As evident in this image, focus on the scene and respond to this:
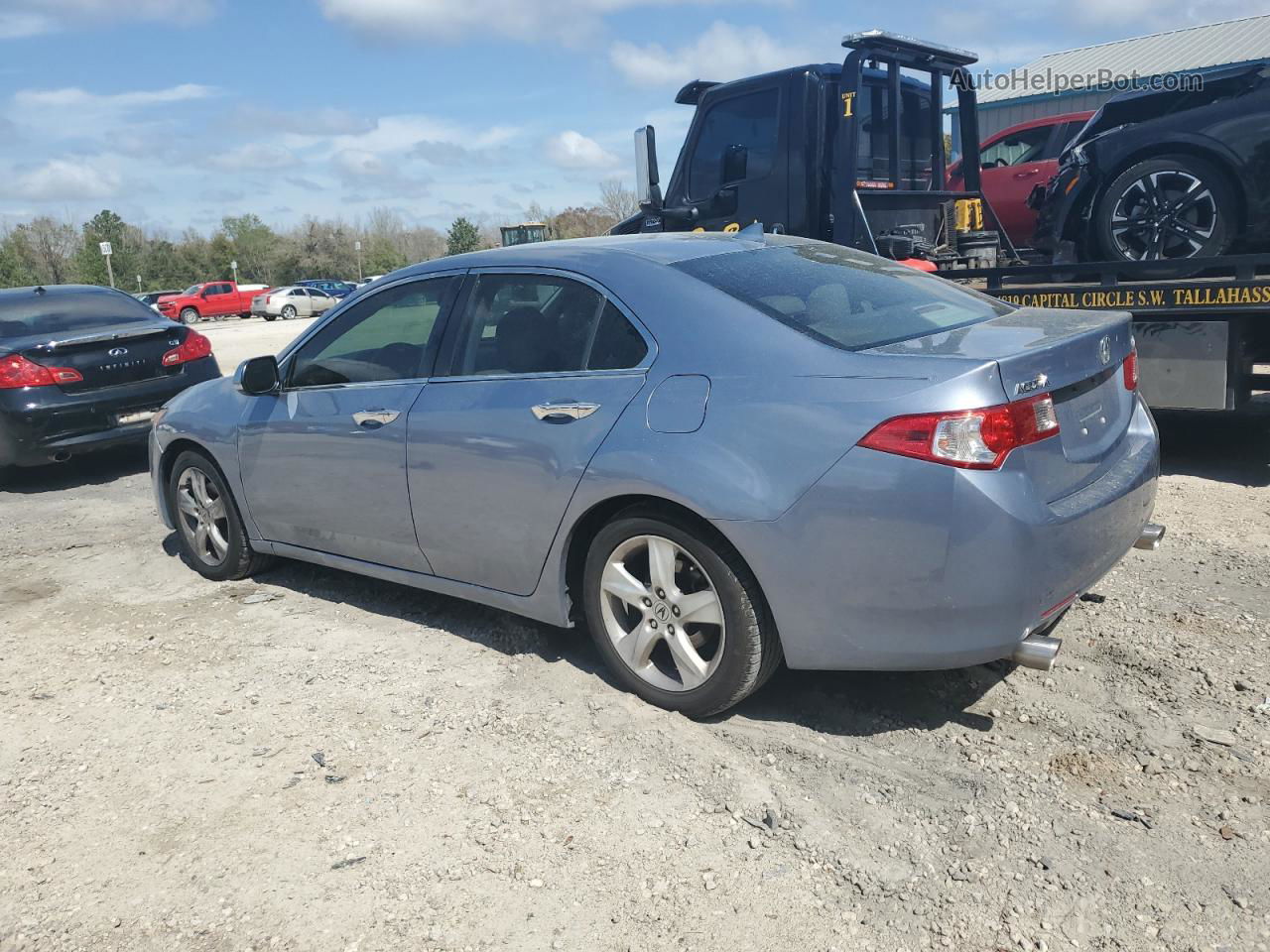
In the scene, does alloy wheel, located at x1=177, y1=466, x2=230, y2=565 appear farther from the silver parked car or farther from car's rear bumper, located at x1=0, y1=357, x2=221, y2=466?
the silver parked car

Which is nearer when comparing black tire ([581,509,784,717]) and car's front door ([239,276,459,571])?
black tire ([581,509,784,717])

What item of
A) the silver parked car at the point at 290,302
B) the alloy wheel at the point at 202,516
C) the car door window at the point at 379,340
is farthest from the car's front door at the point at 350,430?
the silver parked car at the point at 290,302

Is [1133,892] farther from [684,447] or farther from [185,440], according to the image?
[185,440]

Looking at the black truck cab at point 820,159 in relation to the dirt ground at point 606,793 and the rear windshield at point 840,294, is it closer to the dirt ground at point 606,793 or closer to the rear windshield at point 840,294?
the rear windshield at point 840,294

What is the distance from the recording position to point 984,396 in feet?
9.59

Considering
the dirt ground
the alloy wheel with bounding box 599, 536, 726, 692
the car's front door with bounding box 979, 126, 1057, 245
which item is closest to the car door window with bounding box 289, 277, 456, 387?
the dirt ground

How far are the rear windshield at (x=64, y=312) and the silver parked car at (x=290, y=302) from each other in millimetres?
37268

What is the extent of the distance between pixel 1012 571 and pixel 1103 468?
0.67 metres

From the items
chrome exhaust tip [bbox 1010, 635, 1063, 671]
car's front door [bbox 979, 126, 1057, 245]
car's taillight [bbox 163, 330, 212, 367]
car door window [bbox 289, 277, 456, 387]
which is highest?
car's front door [bbox 979, 126, 1057, 245]

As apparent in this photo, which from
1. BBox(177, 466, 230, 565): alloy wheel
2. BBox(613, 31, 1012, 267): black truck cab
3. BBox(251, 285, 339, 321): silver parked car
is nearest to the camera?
BBox(177, 466, 230, 565): alloy wheel

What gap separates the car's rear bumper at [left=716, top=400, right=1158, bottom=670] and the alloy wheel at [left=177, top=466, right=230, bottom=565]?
3.19 metres

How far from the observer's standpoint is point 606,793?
318cm

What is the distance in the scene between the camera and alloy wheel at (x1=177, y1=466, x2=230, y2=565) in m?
5.37

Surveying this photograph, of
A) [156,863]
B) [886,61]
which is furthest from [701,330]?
[886,61]
